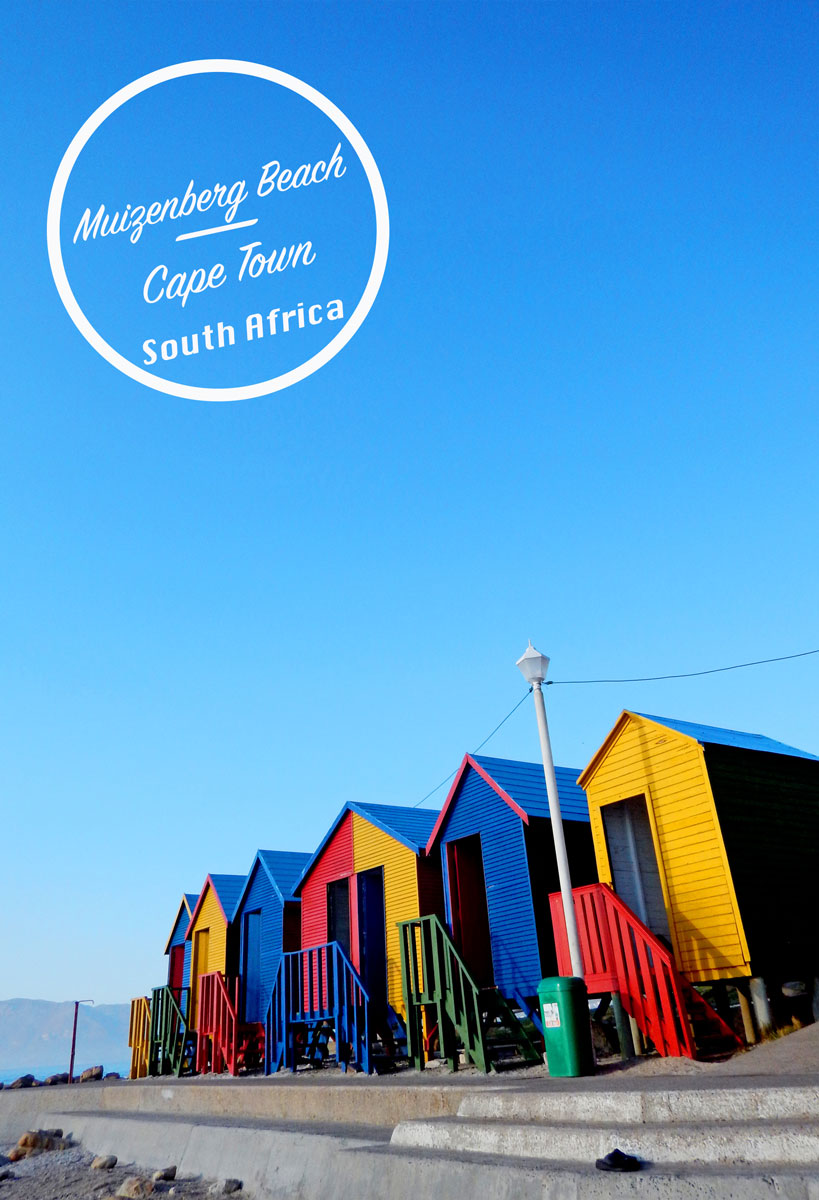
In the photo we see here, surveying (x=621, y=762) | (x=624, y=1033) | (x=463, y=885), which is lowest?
(x=624, y=1033)

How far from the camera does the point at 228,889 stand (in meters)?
26.3

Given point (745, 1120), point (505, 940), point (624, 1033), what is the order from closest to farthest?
point (745, 1120)
point (624, 1033)
point (505, 940)

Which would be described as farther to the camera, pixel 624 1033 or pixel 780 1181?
pixel 624 1033

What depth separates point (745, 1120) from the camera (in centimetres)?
667

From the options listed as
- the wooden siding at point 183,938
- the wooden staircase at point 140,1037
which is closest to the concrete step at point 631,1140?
the wooden staircase at point 140,1037

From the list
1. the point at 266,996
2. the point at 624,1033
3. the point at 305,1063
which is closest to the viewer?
the point at 624,1033

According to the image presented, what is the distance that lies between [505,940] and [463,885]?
1.84m

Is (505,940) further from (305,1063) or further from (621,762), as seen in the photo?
(305,1063)

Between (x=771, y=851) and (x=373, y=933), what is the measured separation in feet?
31.3

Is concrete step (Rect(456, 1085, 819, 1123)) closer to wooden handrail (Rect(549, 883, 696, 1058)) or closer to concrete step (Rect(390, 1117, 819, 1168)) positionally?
concrete step (Rect(390, 1117, 819, 1168))

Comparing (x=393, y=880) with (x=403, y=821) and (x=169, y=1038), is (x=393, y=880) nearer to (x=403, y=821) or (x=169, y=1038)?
(x=403, y=821)

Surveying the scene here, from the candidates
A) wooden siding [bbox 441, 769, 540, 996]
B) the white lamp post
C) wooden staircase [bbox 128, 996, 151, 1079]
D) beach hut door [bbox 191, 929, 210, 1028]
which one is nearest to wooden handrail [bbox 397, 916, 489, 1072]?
wooden siding [bbox 441, 769, 540, 996]

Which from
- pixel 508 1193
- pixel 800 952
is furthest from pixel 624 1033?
pixel 508 1193

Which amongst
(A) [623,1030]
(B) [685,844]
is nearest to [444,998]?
(A) [623,1030]
